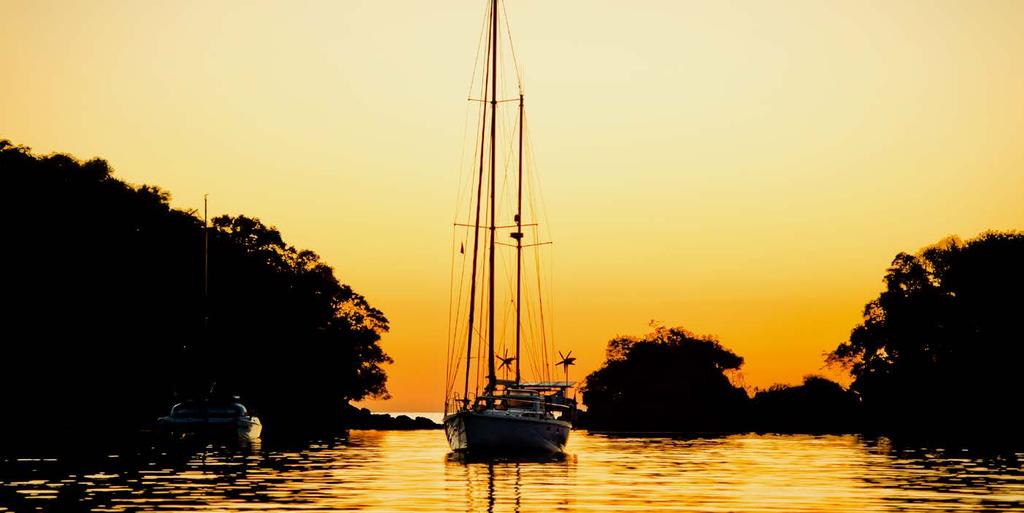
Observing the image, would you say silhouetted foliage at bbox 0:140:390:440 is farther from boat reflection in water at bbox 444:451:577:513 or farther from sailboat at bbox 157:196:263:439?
boat reflection in water at bbox 444:451:577:513

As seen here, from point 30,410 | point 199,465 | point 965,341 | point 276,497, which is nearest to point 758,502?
point 276,497

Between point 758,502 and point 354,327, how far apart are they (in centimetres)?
11964

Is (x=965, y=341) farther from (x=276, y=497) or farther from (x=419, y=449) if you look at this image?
(x=276, y=497)

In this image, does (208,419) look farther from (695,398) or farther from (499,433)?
(695,398)

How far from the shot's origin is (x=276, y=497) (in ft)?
140

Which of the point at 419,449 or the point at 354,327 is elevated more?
the point at 354,327

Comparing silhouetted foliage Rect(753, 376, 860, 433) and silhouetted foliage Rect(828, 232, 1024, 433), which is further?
silhouetted foliage Rect(753, 376, 860, 433)

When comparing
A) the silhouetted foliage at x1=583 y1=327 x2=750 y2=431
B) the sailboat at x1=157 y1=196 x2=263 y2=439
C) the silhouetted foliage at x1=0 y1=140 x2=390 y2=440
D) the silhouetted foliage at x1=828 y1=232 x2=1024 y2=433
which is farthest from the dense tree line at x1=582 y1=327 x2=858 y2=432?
the sailboat at x1=157 y1=196 x2=263 y2=439

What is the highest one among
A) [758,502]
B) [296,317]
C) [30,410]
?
[296,317]

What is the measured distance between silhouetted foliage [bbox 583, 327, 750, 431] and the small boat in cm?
8799

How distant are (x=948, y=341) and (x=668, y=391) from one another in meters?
45.1

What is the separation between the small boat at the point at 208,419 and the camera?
90875mm

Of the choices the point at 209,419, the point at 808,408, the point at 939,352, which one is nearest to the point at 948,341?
the point at 939,352

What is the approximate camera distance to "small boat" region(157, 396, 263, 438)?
90875 mm
